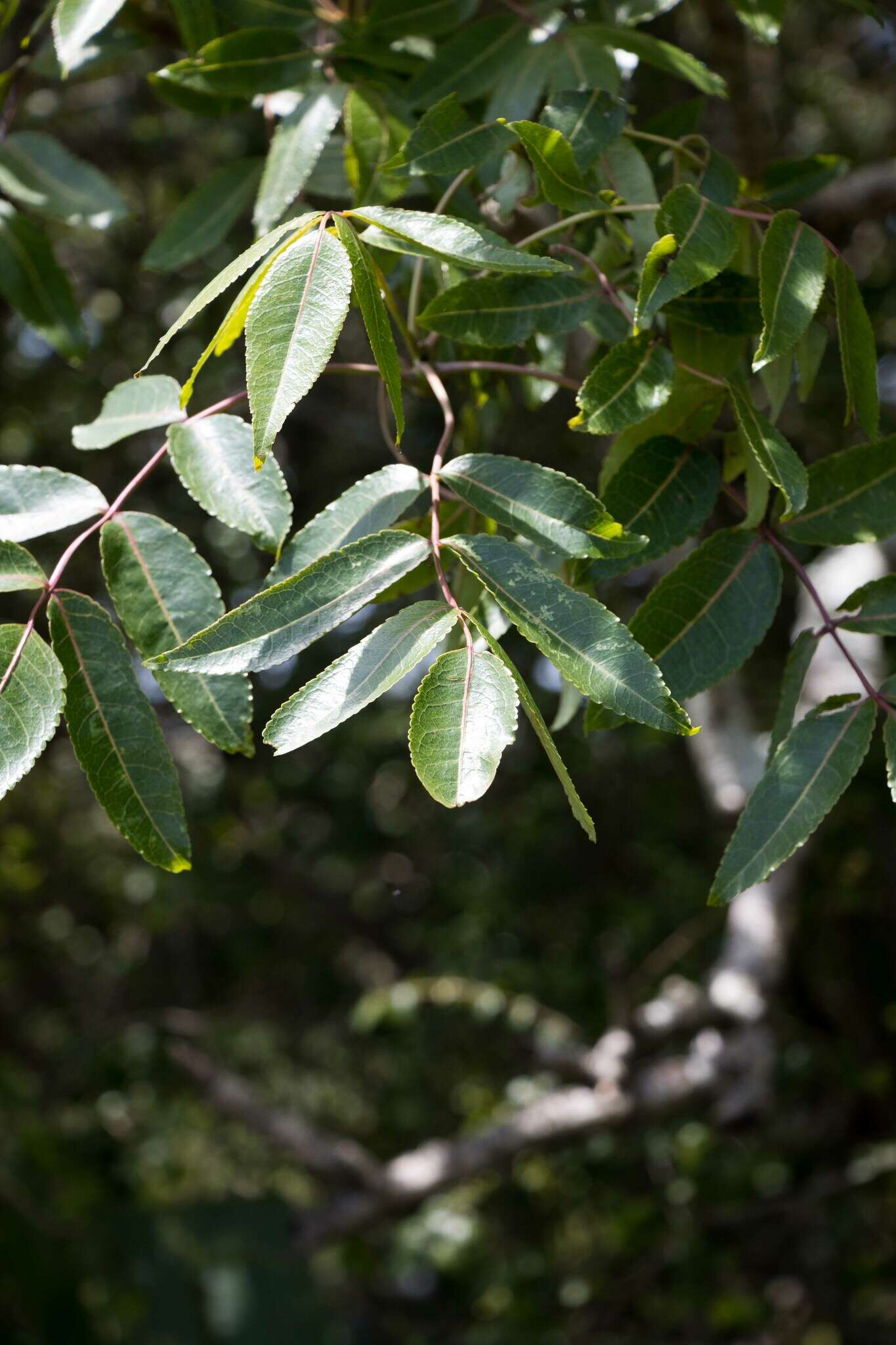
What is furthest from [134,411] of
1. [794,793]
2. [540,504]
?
[794,793]

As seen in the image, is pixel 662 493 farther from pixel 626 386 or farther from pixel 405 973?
pixel 405 973

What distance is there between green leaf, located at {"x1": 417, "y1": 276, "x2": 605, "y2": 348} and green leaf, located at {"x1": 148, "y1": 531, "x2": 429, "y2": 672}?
9.0 inches

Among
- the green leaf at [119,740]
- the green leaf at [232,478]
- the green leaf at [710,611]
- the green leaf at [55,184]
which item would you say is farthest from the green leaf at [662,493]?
the green leaf at [55,184]

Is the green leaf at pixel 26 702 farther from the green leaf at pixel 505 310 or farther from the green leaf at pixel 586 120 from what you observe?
the green leaf at pixel 586 120

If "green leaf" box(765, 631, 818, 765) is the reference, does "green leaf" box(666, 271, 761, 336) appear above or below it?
above

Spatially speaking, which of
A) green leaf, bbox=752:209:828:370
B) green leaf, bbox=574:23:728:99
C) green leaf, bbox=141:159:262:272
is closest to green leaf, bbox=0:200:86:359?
green leaf, bbox=141:159:262:272

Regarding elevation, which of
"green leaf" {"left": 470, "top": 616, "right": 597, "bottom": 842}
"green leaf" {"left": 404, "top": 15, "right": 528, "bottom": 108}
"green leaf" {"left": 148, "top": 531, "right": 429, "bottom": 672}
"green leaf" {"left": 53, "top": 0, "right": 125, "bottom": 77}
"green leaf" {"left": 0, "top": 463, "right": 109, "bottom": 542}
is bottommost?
"green leaf" {"left": 470, "top": 616, "right": 597, "bottom": 842}

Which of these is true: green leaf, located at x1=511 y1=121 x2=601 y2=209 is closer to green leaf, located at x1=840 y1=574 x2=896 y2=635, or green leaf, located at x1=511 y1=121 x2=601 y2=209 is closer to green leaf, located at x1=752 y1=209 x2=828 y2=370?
green leaf, located at x1=752 y1=209 x2=828 y2=370

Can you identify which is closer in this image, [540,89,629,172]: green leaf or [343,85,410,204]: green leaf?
[540,89,629,172]: green leaf

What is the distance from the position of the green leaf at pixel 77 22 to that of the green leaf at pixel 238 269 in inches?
16.9

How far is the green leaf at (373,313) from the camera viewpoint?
27.0 inches

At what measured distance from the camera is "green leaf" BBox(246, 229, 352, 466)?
640 mm

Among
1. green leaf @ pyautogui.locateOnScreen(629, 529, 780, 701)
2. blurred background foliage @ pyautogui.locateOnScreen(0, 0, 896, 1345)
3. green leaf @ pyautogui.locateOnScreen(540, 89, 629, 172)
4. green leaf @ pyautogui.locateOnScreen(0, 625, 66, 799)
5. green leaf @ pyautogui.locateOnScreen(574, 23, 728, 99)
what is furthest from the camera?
blurred background foliage @ pyautogui.locateOnScreen(0, 0, 896, 1345)

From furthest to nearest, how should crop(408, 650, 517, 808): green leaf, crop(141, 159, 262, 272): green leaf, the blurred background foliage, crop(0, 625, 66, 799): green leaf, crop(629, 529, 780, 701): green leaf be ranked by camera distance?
the blurred background foliage, crop(141, 159, 262, 272): green leaf, crop(629, 529, 780, 701): green leaf, crop(0, 625, 66, 799): green leaf, crop(408, 650, 517, 808): green leaf
